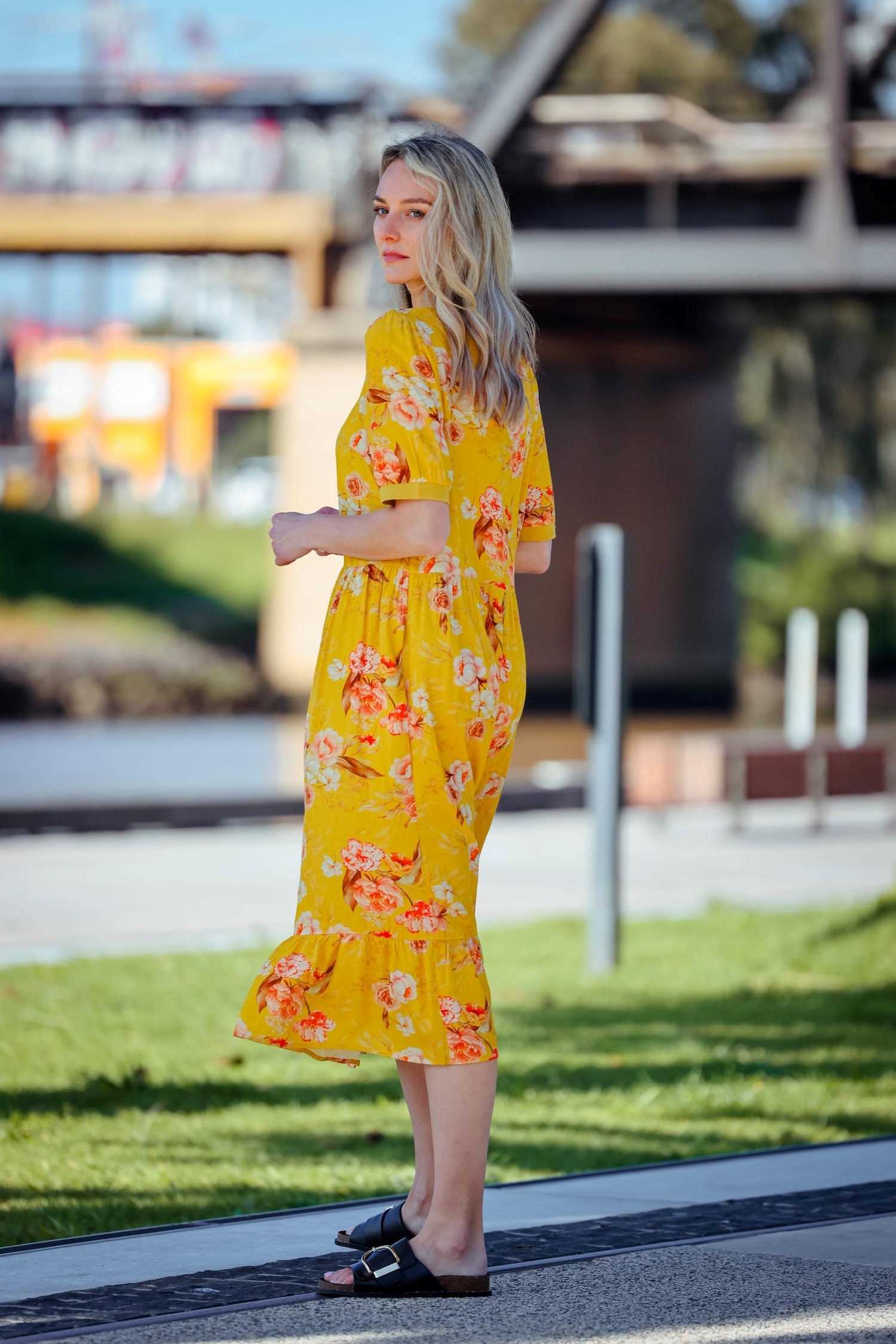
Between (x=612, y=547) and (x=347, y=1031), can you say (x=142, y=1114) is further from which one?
(x=612, y=547)

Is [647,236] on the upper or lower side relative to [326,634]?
upper

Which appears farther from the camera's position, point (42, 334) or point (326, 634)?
point (42, 334)

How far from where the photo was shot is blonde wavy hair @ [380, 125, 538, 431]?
3525 millimetres

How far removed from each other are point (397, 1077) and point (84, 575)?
39.0 meters

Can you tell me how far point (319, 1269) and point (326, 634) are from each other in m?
1.12

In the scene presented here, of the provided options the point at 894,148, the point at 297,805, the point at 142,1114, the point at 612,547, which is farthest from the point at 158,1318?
the point at 894,148

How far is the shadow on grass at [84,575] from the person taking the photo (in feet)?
143

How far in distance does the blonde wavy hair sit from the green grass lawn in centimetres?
192

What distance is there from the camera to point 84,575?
44.3 meters

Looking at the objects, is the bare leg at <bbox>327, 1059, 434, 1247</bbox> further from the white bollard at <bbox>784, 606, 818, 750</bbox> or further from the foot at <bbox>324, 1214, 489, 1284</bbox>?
the white bollard at <bbox>784, 606, 818, 750</bbox>

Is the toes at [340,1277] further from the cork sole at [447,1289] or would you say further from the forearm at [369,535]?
the forearm at [369,535]

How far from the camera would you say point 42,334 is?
2128 inches

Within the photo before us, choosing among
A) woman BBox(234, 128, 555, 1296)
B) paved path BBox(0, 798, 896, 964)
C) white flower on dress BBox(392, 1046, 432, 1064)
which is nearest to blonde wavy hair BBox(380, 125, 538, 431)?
woman BBox(234, 128, 555, 1296)

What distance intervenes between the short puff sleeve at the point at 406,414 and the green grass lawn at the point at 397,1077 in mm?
1762
